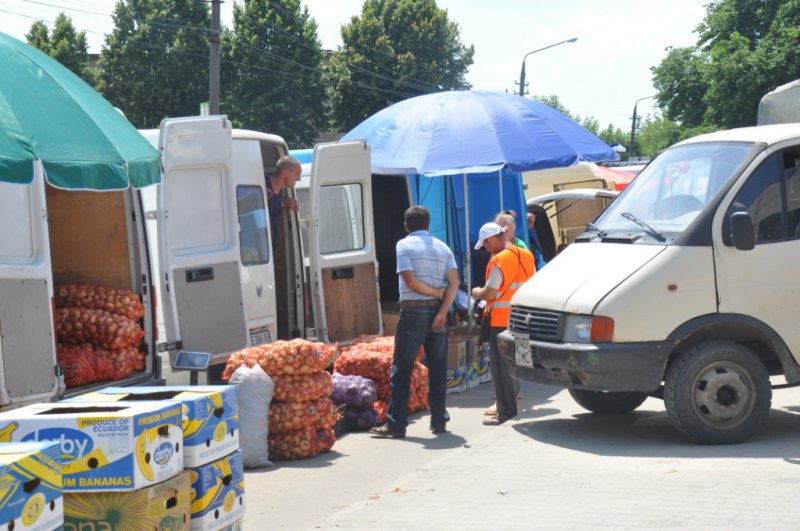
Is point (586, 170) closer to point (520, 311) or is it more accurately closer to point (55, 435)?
point (520, 311)

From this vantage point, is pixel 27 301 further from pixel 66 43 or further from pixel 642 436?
pixel 66 43

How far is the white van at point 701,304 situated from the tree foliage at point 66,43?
38.4 meters

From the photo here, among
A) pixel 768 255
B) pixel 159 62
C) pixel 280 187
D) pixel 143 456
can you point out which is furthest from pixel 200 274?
pixel 159 62

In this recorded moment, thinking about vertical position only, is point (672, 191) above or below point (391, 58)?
below

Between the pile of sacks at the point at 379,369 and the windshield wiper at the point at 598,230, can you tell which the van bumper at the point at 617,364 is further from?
the pile of sacks at the point at 379,369

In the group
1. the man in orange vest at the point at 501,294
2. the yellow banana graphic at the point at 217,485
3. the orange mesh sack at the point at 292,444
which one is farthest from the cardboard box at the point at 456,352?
the yellow banana graphic at the point at 217,485

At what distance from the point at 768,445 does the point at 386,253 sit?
6.78m

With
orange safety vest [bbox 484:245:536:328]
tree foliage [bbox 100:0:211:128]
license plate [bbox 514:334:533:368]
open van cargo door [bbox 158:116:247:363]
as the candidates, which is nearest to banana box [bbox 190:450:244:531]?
license plate [bbox 514:334:533:368]

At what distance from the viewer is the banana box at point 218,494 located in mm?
5223

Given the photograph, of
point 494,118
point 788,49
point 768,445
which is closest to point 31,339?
point 768,445

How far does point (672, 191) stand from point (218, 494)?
5.30 metres

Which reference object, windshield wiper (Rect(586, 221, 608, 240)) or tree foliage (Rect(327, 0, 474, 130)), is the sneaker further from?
tree foliage (Rect(327, 0, 474, 130))

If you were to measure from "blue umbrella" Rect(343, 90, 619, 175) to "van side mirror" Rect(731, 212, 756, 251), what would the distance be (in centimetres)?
427

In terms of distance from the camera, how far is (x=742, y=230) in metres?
8.59
